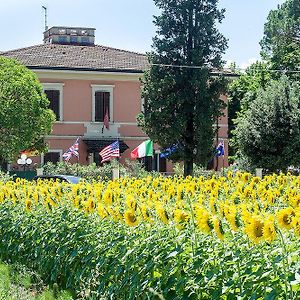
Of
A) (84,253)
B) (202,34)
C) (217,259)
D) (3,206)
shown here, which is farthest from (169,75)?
(217,259)

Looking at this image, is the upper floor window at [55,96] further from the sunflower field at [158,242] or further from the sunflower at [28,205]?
the sunflower at [28,205]

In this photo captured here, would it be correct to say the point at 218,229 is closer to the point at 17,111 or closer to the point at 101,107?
the point at 17,111

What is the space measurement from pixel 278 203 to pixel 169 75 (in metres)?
24.7

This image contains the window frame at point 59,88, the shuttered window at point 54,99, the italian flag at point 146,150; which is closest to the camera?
the italian flag at point 146,150

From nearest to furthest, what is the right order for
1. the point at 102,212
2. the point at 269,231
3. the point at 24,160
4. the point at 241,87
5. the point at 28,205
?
the point at 269,231 → the point at 102,212 → the point at 28,205 → the point at 24,160 → the point at 241,87

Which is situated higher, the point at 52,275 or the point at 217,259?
the point at 217,259

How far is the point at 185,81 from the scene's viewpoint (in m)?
33.1

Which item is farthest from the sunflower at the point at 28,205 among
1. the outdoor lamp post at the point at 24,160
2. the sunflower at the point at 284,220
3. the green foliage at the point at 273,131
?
the outdoor lamp post at the point at 24,160

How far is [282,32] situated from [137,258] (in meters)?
51.0

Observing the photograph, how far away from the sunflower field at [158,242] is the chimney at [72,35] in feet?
126

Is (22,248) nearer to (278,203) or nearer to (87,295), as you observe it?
(87,295)

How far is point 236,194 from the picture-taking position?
9336 mm

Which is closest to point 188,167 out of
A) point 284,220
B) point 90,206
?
point 90,206

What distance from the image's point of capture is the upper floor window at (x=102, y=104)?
40438 millimetres
